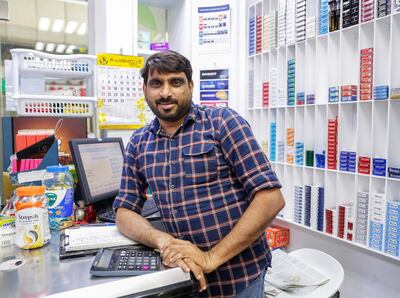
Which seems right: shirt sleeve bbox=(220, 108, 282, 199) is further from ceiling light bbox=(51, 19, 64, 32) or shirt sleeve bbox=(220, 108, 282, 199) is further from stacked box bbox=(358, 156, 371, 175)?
ceiling light bbox=(51, 19, 64, 32)

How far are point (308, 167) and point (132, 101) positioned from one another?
1.31 metres

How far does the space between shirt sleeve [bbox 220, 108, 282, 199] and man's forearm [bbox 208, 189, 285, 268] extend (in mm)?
34

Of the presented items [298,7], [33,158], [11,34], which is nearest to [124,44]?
[33,158]

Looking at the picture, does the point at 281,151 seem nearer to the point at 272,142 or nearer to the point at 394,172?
the point at 272,142

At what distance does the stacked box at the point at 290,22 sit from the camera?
2.56 m

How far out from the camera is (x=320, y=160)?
2.43 meters

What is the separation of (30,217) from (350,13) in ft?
6.84

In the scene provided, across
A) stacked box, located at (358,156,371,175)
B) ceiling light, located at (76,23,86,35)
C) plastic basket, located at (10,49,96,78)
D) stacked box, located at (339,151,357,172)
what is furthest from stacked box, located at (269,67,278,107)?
ceiling light, located at (76,23,86,35)

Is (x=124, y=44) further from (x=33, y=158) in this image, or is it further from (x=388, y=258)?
(x=388, y=258)

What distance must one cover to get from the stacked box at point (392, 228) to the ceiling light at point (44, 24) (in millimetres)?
3819

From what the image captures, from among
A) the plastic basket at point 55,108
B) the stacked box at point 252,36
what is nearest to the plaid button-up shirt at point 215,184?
the plastic basket at point 55,108

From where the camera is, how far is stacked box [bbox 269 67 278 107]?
277cm

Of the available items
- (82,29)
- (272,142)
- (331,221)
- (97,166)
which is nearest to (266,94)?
(272,142)

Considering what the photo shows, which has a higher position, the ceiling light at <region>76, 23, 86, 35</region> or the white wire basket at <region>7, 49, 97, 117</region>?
the ceiling light at <region>76, 23, 86, 35</region>
